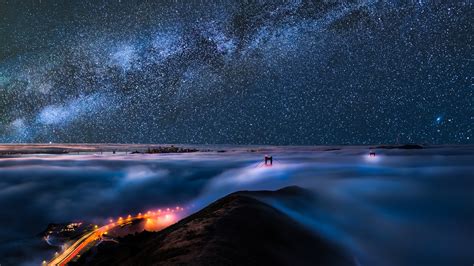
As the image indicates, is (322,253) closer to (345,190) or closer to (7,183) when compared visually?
(345,190)

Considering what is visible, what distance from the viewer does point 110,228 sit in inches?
659

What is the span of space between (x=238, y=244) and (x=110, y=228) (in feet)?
36.6

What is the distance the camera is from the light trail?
490 inches

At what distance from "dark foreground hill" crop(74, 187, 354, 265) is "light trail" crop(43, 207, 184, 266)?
114cm

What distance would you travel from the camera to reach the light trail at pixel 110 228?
12449mm

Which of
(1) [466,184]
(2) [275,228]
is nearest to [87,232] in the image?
(2) [275,228]

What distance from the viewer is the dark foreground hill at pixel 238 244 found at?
7.10m

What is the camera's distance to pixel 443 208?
15.0 metres

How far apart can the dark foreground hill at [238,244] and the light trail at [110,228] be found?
1143mm

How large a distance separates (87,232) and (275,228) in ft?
34.8

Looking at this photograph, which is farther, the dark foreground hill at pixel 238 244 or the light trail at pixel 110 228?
the light trail at pixel 110 228

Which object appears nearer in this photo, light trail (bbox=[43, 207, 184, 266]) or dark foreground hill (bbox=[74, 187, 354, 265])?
dark foreground hill (bbox=[74, 187, 354, 265])

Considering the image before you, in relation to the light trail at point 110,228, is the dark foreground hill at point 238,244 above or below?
above

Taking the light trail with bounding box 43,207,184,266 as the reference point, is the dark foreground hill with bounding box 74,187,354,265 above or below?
above
